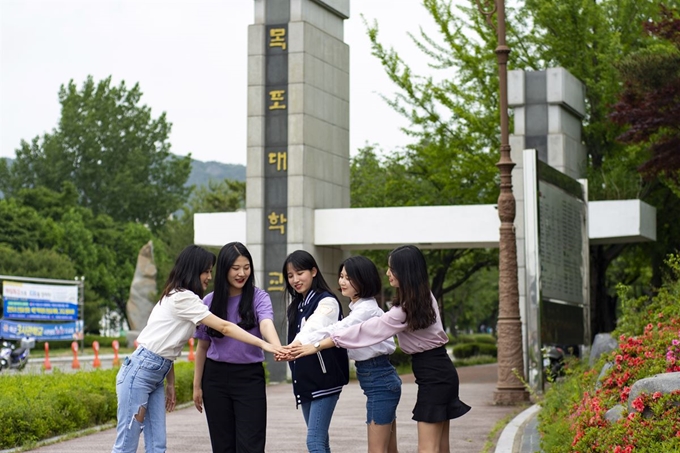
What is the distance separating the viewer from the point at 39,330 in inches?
1583

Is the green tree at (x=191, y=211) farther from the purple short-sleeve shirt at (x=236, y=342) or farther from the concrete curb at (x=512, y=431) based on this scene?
the purple short-sleeve shirt at (x=236, y=342)

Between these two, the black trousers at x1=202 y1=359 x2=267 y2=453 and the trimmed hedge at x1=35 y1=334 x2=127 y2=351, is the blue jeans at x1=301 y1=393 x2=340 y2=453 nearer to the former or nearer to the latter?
the black trousers at x1=202 y1=359 x2=267 y2=453

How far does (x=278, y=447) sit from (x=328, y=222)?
13668 millimetres

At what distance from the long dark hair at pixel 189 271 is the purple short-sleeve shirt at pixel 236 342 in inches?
6.7

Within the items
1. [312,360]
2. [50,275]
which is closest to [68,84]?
[50,275]

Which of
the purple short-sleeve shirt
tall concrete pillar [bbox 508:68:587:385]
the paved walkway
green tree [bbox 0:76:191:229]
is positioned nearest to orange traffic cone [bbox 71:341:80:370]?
the paved walkway

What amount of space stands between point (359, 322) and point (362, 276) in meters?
0.29

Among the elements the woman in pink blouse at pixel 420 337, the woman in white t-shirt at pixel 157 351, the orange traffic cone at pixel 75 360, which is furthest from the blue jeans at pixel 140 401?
the orange traffic cone at pixel 75 360

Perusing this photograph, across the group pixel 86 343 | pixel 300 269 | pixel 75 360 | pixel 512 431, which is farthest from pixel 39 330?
pixel 300 269

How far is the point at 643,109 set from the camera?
2005 centimetres

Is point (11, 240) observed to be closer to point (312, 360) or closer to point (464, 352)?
point (464, 352)

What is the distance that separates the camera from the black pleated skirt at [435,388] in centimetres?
700

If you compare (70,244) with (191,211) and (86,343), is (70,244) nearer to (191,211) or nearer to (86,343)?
(191,211)

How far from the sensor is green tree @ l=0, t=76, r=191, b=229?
8362 cm
